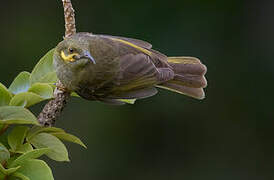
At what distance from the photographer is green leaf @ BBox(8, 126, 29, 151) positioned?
2203mm

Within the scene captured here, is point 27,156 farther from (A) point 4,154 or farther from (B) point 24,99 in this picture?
(B) point 24,99

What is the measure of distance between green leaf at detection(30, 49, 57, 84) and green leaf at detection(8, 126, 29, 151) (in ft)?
0.84

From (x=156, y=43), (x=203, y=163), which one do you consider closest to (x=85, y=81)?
(x=156, y=43)

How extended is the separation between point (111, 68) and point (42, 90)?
3.40 feet

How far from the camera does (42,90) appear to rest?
2.30m

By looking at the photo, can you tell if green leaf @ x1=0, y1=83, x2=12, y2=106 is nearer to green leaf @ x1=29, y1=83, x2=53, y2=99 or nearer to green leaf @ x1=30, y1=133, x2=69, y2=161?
green leaf @ x1=29, y1=83, x2=53, y2=99

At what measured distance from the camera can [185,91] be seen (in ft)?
12.1

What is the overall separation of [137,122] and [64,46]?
8.24 feet

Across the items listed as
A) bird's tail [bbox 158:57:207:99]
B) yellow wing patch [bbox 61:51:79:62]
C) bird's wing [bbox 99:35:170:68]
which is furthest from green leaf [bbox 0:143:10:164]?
bird's tail [bbox 158:57:207:99]

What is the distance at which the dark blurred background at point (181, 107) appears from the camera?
16.8ft

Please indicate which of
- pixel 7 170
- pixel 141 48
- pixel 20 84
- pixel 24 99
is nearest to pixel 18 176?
pixel 7 170

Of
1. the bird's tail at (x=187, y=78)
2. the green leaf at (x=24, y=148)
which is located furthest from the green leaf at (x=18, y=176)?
the bird's tail at (x=187, y=78)

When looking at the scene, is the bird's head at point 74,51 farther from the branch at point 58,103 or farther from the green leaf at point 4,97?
the green leaf at point 4,97

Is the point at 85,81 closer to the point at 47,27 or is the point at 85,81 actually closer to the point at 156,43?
the point at 156,43
